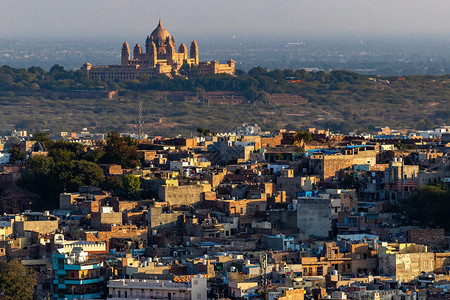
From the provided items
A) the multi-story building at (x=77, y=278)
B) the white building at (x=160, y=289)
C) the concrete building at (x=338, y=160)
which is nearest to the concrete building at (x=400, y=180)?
the concrete building at (x=338, y=160)

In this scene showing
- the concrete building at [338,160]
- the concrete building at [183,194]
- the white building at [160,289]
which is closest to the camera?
the white building at [160,289]

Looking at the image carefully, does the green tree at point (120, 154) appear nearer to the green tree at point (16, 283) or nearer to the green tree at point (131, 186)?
the green tree at point (131, 186)

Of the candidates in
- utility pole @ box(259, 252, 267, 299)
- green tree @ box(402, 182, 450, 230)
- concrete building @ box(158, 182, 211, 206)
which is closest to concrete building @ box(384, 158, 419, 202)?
green tree @ box(402, 182, 450, 230)

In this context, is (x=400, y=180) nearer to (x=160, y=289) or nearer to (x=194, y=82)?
(x=160, y=289)

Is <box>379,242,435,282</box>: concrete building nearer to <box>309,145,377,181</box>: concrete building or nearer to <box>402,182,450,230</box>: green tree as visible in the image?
<box>402,182,450,230</box>: green tree

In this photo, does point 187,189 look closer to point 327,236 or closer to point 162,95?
point 327,236

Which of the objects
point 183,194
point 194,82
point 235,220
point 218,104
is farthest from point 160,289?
point 194,82
